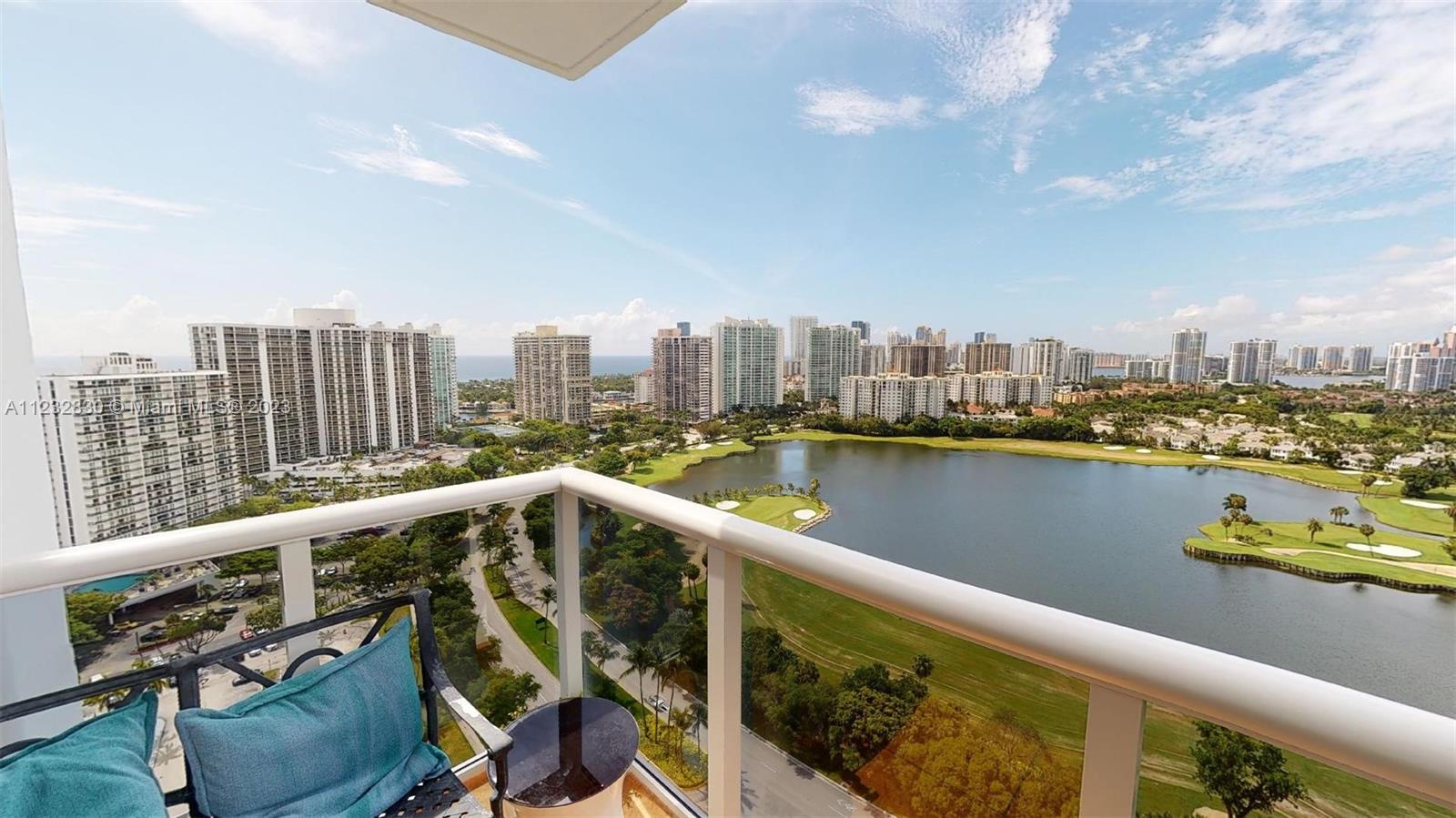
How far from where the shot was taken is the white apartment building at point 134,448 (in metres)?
2.07

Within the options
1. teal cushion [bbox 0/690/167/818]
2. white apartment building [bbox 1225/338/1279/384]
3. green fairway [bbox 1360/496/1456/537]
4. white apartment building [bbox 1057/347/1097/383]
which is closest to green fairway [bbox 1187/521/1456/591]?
green fairway [bbox 1360/496/1456/537]

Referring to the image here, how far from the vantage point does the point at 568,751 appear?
1.66 meters

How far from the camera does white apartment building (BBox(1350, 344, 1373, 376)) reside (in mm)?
5672

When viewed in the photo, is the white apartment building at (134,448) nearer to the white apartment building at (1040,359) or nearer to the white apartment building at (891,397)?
the white apartment building at (891,397)

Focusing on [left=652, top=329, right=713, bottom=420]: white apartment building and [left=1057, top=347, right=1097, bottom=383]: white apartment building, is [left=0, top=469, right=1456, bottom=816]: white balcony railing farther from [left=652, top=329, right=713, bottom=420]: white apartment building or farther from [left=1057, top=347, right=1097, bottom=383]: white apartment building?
[left=1057, top=347, right=1097, bottom=383]: white apartment building

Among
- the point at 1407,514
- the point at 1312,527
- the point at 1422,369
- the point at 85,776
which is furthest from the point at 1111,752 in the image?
the point at 1407,514

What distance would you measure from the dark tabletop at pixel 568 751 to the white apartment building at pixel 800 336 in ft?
31.9

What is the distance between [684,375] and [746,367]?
1.49 meters

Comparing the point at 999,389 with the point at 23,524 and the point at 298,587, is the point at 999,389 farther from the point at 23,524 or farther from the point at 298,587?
the point at 23,524

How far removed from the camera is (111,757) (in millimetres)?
973

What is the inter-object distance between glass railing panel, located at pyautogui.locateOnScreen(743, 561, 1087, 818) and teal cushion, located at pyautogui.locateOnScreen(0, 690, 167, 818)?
1192mm

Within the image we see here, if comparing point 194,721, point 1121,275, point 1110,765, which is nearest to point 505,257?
point 194,721

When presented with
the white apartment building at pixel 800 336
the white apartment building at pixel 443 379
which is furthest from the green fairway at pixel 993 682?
the white apartment building at pixel 800 336

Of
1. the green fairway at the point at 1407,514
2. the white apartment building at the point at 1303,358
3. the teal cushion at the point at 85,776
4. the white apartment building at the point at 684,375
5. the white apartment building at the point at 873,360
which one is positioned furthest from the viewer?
the white apartment building at the point at 873,360
